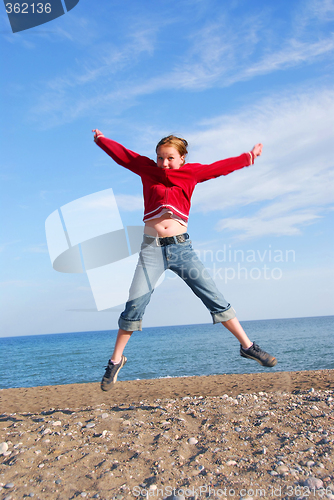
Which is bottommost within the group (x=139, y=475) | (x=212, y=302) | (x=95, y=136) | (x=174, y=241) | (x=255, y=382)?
(x=255, y=382)

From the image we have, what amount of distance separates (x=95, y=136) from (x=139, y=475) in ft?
14.1

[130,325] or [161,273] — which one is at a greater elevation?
[161,273]

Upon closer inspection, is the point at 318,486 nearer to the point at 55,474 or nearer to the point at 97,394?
the point at 55,474

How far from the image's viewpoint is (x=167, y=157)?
449 cm

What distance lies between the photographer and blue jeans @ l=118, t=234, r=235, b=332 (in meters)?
4.21

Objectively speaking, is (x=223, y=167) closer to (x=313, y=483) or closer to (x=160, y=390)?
(x=313, y=483)

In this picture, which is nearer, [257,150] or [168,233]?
[168,233]

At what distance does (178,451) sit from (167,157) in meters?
3.74

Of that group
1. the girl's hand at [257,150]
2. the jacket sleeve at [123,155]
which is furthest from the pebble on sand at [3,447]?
the girl's hand at [257,150]

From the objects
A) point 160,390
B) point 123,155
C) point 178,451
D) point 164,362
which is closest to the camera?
point 178,451

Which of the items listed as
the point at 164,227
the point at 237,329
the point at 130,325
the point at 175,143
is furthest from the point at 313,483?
the point at 175,143

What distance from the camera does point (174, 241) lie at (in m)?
4.25

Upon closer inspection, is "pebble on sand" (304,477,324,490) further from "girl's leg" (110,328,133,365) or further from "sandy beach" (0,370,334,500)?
"girl's leg" (110,328,133,365)

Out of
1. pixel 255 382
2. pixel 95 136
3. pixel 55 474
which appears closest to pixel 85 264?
pixel 95 136
